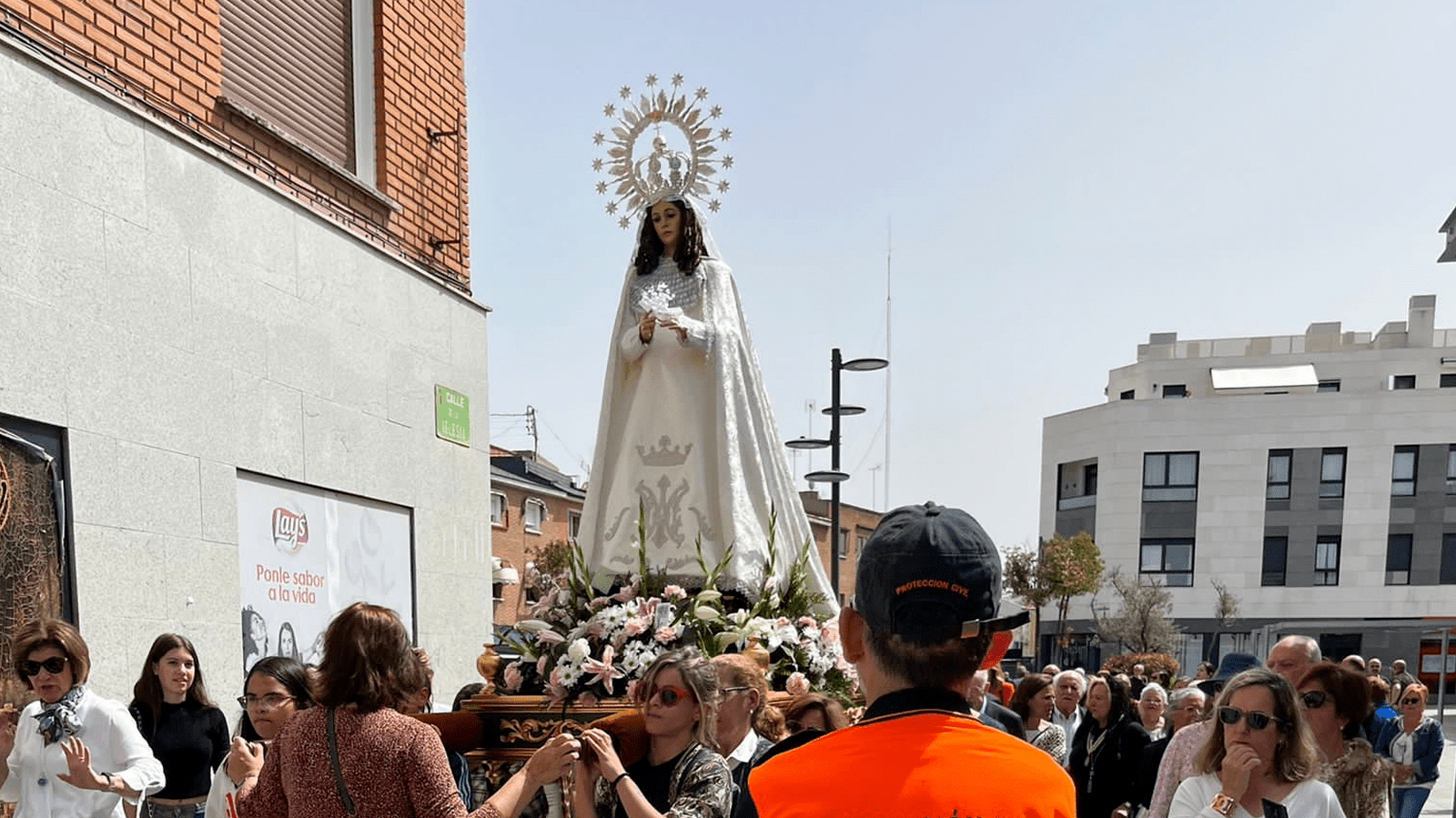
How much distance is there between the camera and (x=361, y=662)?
3.10 metres

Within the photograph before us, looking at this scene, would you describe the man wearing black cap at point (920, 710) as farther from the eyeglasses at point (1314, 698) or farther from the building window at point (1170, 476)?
the building window at point (1170, 476)

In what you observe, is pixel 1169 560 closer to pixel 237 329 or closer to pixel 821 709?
pixel 237 329

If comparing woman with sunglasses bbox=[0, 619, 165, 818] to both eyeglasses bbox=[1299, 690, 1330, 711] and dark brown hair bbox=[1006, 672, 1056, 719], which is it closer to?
eyeglasses bbox=[1299, 690, 1330, 711]

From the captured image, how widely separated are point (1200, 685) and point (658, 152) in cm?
439

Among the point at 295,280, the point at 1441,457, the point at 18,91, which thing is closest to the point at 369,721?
the point at 18,91

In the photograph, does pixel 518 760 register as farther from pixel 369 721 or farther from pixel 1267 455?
pixel 1267 455

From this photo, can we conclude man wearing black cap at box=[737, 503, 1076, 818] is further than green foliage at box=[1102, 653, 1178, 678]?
No

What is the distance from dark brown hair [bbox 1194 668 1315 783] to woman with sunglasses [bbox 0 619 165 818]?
12.8 feet

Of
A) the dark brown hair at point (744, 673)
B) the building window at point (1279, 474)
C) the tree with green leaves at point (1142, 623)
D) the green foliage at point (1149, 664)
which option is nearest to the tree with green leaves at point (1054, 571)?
the tree with green leaves at point (1142, 623)

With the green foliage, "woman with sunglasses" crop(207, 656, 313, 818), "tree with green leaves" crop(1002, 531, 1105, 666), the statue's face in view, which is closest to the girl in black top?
"woman with sunglasses" crop(207, 656, 313, 818)

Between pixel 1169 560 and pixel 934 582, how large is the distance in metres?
47.5

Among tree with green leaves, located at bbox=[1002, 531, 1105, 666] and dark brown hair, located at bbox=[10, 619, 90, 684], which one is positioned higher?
tree with green leaves, located at bbox=[1002, 531, 1105, 666]

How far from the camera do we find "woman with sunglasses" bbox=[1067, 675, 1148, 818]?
7027mm

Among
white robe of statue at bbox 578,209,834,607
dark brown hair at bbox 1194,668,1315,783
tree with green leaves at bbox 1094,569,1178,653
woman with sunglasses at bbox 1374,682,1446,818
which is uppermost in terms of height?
tree with green leaves at bbox 1094,569,1178,653
